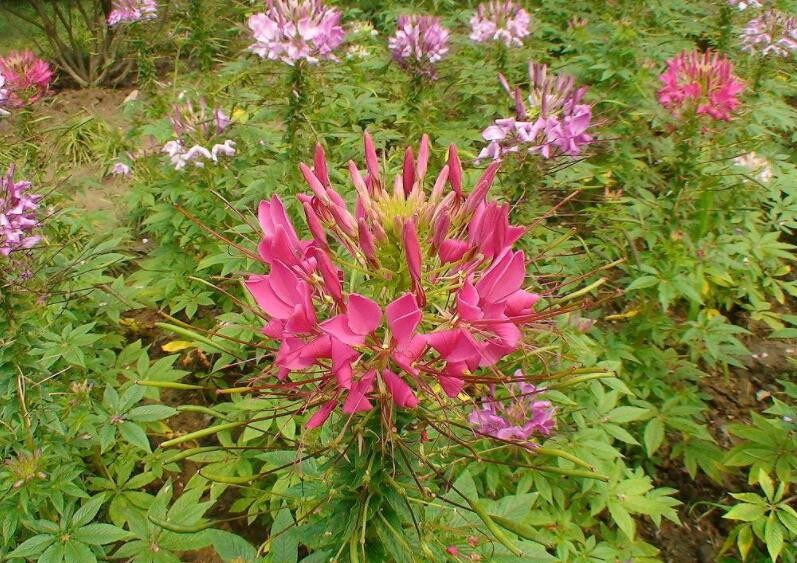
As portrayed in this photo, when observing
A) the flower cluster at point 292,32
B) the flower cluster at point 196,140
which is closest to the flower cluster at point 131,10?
the flower cluster at point 196,140

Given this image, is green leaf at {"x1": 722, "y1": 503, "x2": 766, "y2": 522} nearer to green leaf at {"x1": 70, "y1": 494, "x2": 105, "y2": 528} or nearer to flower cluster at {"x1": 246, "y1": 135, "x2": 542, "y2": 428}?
flower cluster at {"x1": 246, "y1": 135, "x2": 542, "y2": 428}

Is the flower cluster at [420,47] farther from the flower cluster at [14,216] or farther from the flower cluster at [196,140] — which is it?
the flower cluster at [14,216]

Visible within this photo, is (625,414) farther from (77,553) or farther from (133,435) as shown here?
(77,553)

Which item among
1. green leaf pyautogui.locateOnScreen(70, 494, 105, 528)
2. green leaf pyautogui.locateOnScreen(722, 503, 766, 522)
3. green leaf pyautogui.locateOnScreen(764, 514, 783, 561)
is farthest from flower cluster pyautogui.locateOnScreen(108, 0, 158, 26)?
green leaf pyautogui.locateOnScreen(764, 514, 783, 561)

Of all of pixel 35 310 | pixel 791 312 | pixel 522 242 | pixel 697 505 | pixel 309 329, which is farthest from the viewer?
pixel 791 312

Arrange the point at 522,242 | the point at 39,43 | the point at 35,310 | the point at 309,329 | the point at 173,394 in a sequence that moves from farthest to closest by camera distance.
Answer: the point at 39,43, the point at 173,394, the point at 522,242, the point at 35,310, the point at 309,329

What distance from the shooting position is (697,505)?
254 centimetres

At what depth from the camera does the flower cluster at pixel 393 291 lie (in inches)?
36.8

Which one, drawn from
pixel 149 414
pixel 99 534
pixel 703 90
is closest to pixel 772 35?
pixel 703 90

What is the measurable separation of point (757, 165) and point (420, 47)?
1.83 metres

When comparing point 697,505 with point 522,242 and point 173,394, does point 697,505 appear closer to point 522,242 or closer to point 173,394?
point 522,242

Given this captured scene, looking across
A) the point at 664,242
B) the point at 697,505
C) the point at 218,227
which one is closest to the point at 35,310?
the point at 218,227

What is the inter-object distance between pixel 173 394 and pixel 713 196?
9.35 ft

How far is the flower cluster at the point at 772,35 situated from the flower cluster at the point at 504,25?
1373mm
